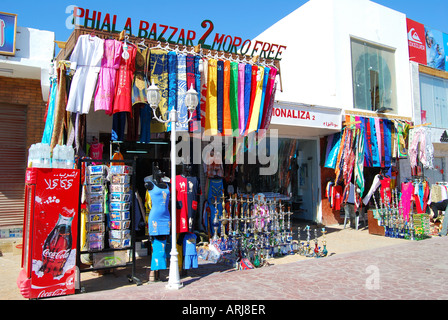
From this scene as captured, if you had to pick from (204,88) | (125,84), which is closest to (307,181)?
(204,88)

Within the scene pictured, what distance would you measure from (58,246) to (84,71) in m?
3.29

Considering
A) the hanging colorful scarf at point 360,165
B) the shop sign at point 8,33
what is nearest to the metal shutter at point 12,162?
the shop sign at point 8,33

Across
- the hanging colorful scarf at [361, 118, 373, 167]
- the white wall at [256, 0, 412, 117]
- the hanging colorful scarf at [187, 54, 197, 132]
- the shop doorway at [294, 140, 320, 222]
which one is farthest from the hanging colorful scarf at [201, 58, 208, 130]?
the hanging colorful scarf at [361, 118, 373, 167]

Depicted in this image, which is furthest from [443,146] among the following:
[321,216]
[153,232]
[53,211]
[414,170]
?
[53,211]

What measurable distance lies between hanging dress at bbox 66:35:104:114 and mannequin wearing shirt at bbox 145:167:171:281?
77.4 inches

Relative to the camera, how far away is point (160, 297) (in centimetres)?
529

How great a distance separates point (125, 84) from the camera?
6645mm

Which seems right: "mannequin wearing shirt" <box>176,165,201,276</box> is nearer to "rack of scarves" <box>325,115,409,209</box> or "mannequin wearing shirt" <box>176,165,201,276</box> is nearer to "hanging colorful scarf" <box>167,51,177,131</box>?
"hanging colorful scarf" <box>167,51,177,131</box>

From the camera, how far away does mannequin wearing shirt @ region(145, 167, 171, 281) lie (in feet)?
20.0

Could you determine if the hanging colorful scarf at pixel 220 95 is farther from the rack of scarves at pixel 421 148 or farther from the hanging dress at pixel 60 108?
the rack of scarves at pixel 421 148

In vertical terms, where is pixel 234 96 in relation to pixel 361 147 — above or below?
above

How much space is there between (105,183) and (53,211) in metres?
1.06

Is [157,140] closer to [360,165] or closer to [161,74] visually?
[161,74]
